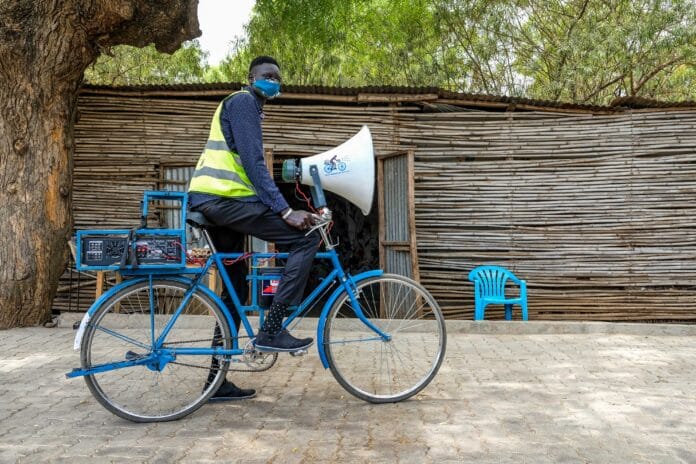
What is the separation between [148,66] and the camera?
55.2 ft

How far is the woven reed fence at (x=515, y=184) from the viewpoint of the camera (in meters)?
8.90

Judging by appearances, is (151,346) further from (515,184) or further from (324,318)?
(515,184)

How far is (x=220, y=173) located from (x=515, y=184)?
583 centimetres

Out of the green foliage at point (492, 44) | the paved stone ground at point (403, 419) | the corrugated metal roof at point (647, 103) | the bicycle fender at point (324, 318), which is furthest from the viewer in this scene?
the green foliage at point (492, 44)

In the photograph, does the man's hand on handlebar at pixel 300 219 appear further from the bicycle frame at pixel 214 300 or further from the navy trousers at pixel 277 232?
the bicycle frame at pixel 214 300

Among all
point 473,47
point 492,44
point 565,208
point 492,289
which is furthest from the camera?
point 473,47

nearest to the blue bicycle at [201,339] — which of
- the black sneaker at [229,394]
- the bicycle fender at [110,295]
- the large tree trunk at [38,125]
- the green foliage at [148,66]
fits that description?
the bicycle fender at [110,295]

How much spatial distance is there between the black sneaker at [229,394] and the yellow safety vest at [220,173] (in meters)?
1.15

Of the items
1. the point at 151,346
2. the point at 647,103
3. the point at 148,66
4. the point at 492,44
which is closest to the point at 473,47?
the point at 492,44

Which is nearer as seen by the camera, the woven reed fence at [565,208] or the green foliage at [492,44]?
the woven reed fence at [565,208]

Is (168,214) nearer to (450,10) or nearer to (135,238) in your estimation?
(135,238)

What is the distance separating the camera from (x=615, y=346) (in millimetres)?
6566

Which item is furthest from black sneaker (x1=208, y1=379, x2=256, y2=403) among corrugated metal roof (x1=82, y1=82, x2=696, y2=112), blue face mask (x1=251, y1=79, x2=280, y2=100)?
corrugated metal roof (x1=82, y1=82, x2=696, y2=112)

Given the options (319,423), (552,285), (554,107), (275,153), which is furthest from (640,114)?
(319,423)
